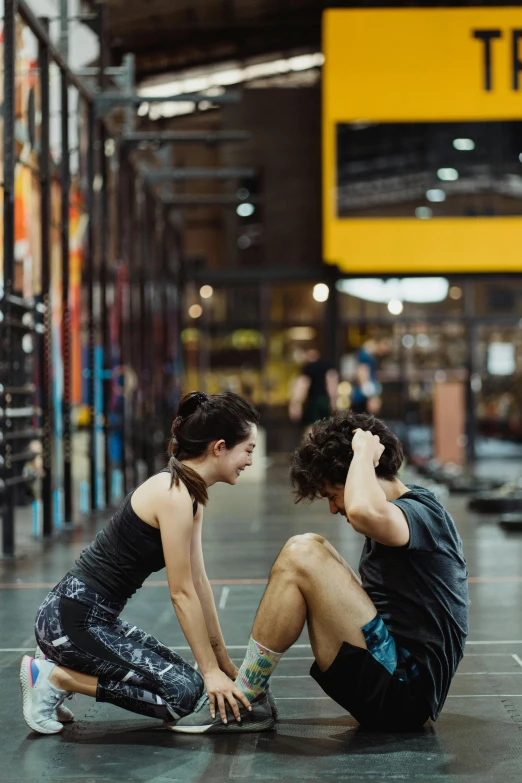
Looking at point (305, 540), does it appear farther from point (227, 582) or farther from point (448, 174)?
point (448, 174)

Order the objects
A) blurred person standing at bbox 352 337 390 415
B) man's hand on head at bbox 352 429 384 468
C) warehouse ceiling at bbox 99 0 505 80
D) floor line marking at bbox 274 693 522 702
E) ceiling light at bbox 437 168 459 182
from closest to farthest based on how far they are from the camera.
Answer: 1. man's hand on head at bbox 352 429 384 468
2. floor line marking at bbox 274 693 522 702
3. blurred person standing at bbox 352 337 390 415
4. ceiling light at bbox 437 168 459 182
5. warehouse ceiling at bbox 99 0 505 80

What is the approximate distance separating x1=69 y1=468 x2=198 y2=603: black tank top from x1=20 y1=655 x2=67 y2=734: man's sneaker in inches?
11.1

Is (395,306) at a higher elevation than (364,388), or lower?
higher

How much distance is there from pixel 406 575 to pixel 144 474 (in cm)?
1223

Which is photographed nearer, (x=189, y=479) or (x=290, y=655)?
(x=189, y=479)

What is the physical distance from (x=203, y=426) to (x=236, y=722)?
872 millimetres

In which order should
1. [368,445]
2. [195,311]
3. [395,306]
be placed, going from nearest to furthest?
[368,445]
[395,306]
[195,311]

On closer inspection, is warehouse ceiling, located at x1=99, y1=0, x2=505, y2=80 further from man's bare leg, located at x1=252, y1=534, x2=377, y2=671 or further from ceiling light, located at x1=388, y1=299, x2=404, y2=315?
man's bare leg, located at x1=252, y1=534, x2=377, y2=671

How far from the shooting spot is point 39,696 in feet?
11.2

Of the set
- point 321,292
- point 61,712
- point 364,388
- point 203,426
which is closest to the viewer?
point 203,426

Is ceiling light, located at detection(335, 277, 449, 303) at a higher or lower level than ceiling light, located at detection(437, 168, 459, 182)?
lower

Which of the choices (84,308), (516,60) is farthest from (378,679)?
(516,60)

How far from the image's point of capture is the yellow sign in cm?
1888

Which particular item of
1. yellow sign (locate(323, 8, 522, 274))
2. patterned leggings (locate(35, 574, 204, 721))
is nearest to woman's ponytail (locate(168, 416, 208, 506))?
patterned leggings (locate(35, 574, 204, 721))
